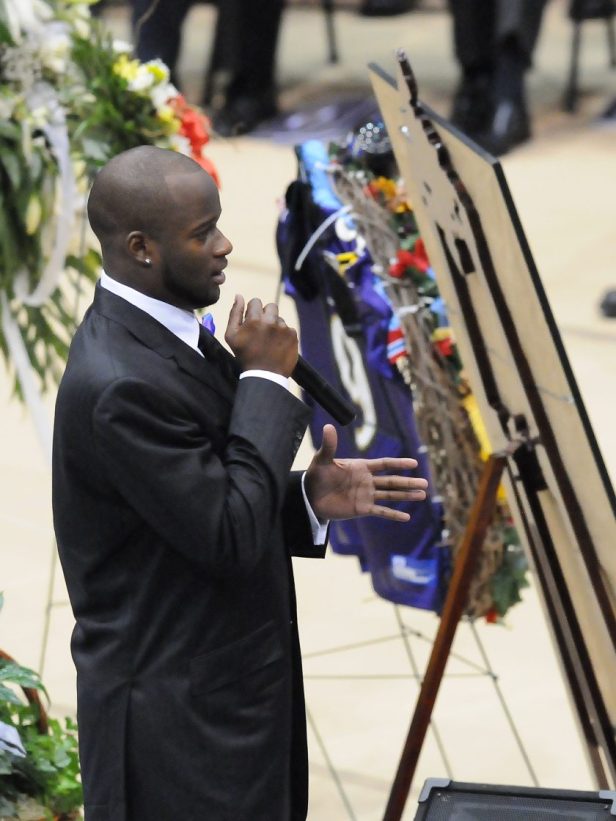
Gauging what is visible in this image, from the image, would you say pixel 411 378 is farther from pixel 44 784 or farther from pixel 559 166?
pixel 559 166

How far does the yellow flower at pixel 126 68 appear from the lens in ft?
11.0

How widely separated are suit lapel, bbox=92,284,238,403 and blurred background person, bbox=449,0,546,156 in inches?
215

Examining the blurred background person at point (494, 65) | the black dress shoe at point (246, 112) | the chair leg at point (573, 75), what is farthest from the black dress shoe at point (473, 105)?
the black dress shoe at point (246, 112)

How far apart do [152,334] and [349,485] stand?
316mm

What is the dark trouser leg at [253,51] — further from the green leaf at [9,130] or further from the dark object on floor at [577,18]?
the green leaf at [9,130]

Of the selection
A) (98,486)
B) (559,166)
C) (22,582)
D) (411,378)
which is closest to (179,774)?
(98,486)

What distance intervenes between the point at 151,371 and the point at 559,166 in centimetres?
548

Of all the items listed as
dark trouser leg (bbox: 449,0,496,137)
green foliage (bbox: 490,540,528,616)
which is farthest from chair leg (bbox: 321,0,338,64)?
green foliage (bbox: 490,540,528,616)

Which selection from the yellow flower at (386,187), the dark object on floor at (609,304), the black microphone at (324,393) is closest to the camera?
the black microphone at (324,393)

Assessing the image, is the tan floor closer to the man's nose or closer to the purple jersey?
the purple jersey

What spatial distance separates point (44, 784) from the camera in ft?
9.00

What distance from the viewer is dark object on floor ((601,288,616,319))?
18.4ft

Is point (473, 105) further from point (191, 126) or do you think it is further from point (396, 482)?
point (396, 482)

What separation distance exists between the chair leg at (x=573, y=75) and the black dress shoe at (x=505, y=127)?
0.62 meters
